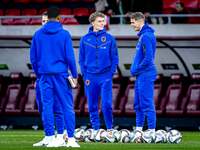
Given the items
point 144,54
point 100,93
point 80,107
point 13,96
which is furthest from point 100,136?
point 13,96

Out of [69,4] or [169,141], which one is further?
[69,4]

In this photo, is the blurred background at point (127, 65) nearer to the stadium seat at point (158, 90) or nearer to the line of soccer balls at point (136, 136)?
the stadium seat at point (158, 90)

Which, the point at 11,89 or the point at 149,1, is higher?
the point at 149,1

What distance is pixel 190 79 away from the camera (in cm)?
1240

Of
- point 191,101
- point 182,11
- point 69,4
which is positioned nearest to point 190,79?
point 191,101

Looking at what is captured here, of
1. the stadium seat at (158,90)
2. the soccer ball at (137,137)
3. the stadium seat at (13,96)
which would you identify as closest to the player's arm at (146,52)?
the soccer ball at (137,137)

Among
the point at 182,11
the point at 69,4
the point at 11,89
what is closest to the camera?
the point at 182,11

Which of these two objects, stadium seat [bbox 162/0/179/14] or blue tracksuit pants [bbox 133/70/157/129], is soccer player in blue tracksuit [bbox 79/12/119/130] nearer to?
blue tracksuit pants [bbox 133/70/157/129]

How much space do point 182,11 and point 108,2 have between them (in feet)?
8.67

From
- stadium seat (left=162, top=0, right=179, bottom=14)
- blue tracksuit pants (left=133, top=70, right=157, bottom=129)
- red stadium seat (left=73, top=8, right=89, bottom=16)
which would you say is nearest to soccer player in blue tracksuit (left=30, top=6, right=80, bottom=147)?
blue tracksuit pants (left=133, top=70, right=157, bottom=129)

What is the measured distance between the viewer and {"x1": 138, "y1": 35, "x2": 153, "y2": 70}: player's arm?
625cm

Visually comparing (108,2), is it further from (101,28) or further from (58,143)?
(58,143)

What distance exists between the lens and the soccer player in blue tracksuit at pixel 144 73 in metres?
6.21

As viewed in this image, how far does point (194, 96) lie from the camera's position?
11.8m
